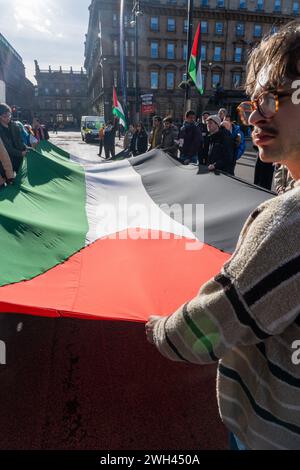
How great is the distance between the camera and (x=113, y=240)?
289 centimetres

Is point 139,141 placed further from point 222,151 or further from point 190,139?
point 222,151

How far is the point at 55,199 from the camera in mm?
3820

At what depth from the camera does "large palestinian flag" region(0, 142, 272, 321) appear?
1930 mm

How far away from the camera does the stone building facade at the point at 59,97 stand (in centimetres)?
8944

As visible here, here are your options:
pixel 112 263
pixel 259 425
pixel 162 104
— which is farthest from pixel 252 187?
pixel 162 104

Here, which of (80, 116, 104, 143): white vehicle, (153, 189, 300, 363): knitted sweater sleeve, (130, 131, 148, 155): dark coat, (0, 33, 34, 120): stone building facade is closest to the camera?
(153, 189, 300, 363): knitted sweater sleeve

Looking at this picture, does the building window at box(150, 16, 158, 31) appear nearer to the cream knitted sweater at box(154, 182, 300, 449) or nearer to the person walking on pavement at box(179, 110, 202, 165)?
the person walking on pavement at box(179, 110, 202, 165)

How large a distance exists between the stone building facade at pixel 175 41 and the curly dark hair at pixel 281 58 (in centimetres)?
5043

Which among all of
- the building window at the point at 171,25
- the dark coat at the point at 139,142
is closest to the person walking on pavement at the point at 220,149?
the dark coat at the point at 139,142

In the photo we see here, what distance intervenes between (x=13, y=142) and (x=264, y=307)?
6091 millimetres

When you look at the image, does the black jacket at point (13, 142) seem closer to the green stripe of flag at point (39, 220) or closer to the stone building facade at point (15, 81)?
the green stripe of flag at point (39, 220)

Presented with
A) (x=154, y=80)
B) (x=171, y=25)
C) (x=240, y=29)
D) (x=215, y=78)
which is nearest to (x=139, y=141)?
(x=154, y=80)

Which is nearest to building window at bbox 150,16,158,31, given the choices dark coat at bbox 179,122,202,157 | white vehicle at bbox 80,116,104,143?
white vehicle at bbox 80,116,104,143

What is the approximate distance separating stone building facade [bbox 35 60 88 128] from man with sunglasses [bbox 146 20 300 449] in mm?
95046
